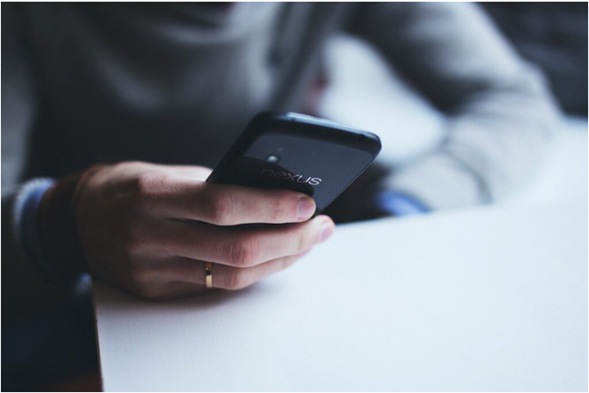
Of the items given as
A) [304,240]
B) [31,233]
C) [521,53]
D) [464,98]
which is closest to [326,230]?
[304,240]

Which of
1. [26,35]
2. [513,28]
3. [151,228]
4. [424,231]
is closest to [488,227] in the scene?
[424,231]

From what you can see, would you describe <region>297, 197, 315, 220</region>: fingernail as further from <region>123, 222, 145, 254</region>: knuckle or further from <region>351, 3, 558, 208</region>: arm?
<region>351, 3, 558, 208</region>: arm

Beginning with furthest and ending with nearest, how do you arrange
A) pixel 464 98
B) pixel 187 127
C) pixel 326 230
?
1. pixel 464 98
2. pixel 187 127
3. pixel 326 230

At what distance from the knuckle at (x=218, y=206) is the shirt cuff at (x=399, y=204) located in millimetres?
298

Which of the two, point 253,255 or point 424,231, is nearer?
point 253,255

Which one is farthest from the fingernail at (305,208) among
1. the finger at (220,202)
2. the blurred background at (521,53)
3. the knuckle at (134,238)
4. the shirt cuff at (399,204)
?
the blurred background at (521,53)

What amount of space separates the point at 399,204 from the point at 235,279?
0.95ft

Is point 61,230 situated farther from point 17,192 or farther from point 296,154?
point 296,154

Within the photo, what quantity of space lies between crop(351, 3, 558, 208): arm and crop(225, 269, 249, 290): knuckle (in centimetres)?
31

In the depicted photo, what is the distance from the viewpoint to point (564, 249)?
44 centimetres

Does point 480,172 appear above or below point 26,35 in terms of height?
below

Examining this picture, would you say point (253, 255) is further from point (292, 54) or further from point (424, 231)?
point (292, 54)

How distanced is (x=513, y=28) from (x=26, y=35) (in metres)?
0.92

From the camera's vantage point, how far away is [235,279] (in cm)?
35
